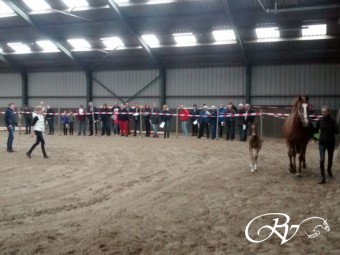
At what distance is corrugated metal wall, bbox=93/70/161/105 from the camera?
83.4 feet

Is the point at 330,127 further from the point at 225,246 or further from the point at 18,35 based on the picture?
the point at 18,35

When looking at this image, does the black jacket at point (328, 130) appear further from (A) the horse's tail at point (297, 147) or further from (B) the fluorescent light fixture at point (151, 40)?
(B) the fluorescent light fixture at point (151, 40)

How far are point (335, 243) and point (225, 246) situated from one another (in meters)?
1.39

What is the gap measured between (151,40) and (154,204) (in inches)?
688

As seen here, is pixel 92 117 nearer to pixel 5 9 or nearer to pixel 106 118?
pixel 106 118

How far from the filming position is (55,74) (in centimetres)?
2823

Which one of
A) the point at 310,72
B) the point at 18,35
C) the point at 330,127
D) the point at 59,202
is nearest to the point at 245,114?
the point at 310,72

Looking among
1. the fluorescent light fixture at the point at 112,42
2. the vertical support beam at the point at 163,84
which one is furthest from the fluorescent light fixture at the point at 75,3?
the vertical support beam at the point at 163,84

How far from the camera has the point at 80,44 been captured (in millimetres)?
24156

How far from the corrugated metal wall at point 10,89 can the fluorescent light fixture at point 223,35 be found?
689 inches

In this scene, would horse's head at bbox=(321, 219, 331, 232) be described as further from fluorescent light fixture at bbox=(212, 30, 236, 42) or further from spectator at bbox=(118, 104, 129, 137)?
fluorescent light fixture at bbox=(212, 30, 236, 42)

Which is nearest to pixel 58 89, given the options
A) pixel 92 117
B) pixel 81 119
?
pixel 81 119

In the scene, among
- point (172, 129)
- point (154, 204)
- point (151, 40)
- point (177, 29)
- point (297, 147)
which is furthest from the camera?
point (172, 129)

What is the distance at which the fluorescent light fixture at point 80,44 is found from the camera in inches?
938
